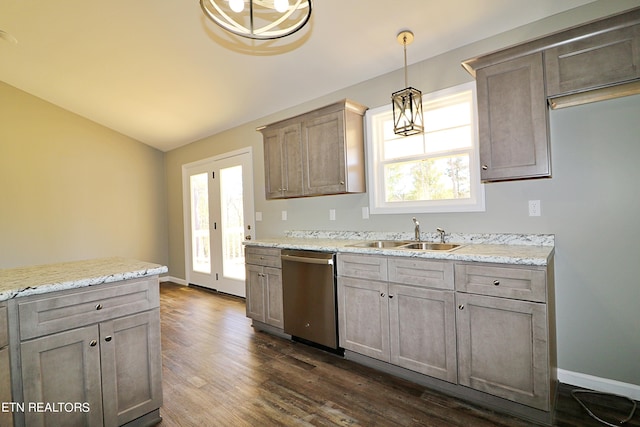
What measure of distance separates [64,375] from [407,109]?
280 cm

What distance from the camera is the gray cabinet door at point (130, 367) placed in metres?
1.69

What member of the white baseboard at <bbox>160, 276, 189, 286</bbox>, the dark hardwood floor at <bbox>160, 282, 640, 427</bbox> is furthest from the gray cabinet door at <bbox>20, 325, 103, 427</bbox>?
the white baseboard at <bbox>160, 276, 189, 286</bbox>

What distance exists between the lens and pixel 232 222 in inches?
191

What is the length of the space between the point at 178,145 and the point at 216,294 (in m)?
2.85

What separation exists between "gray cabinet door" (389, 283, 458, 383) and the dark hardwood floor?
0.18 meters

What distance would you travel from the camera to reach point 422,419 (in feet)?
6.07

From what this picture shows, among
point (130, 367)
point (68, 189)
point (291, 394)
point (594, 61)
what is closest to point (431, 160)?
point (594, 61)

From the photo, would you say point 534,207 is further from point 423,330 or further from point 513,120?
point 423,330

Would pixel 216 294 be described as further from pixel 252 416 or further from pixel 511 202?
pixel 511 202

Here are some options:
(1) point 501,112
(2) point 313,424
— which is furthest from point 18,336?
(1) point 501,112

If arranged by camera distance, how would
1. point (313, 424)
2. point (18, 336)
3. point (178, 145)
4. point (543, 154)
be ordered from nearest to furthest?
point (18, 336), point (313, 424), point (543, 154), point (178, 145)

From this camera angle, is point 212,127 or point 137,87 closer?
point 137,87

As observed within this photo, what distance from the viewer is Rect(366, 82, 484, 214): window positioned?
8.48 feet

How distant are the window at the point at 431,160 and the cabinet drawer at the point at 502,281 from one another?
0.76 metres
